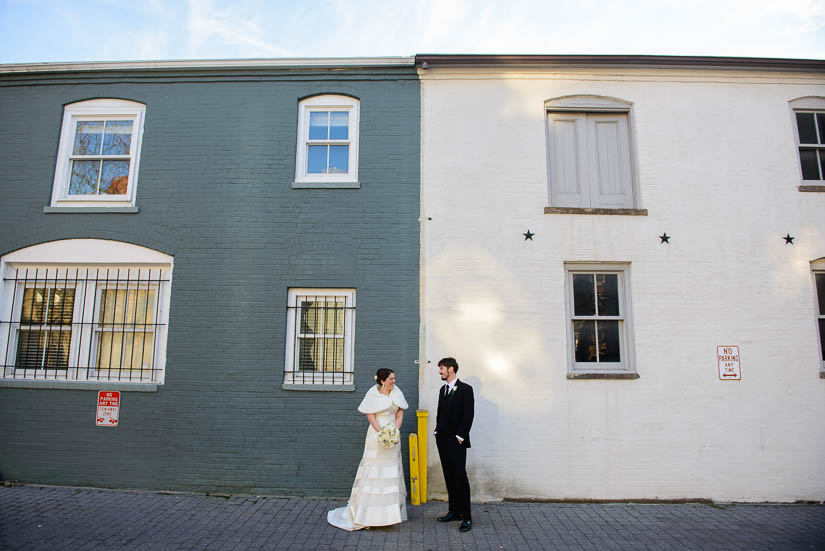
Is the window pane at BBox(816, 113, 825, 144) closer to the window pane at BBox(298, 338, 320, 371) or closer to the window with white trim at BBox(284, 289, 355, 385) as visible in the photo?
the window with white trim at BBox(284, 289, 355, 385)

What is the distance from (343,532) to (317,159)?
549 centimetres

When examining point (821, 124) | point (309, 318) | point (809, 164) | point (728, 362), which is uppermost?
point (821, 124)

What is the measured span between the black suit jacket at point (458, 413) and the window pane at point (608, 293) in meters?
2.78

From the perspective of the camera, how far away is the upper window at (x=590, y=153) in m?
7.85

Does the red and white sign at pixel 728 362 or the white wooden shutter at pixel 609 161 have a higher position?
the white wooden shutter at pixel 609 161

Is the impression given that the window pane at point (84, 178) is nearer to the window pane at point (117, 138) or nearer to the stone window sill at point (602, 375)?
the window pane at point (117, 138)

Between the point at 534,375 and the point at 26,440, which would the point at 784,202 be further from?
the point at 26,440

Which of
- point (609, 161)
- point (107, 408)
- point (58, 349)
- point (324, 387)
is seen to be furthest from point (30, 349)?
point (609, 161)

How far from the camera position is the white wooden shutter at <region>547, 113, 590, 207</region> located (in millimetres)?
7840

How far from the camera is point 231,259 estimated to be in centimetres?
751

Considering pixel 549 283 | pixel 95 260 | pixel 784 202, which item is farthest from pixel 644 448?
pixel 95 260

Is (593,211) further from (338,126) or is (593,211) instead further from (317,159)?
(317,159)

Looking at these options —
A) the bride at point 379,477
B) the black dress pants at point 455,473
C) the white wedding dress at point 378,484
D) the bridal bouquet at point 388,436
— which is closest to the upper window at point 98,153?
the bride at point 379,477

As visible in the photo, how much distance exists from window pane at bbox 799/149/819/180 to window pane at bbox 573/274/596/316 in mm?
4059
